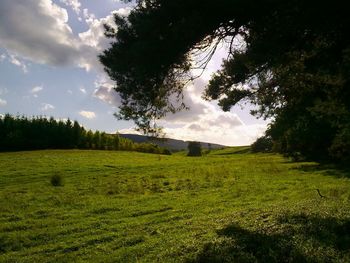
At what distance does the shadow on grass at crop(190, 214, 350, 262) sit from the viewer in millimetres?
10086

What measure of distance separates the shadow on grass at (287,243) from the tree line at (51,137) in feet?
261

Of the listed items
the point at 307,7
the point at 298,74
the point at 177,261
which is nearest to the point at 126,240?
the point at 177,261

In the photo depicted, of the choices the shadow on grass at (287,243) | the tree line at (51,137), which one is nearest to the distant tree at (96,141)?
the tree line at (51,137)

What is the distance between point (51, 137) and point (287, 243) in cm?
9283

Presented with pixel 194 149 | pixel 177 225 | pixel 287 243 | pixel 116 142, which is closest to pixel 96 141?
pixel 116 142

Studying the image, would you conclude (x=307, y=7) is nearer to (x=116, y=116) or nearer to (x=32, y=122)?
(x=116, y=116)

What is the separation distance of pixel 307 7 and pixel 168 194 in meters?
17.0

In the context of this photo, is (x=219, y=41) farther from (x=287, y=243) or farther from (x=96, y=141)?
(x=96, y=141)

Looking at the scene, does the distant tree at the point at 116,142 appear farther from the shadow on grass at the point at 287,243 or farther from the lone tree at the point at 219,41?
the shadow on grass at the point at 287,243

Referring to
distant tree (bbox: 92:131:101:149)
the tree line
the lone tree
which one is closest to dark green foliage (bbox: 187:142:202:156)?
the tree line

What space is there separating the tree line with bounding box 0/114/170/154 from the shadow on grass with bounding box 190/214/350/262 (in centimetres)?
7944

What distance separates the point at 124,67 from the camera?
13594mm

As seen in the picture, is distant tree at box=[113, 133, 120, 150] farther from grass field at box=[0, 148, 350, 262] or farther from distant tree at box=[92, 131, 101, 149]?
grass field at box=[0, 148, 350, 262]

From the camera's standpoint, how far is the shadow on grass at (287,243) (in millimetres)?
10086
